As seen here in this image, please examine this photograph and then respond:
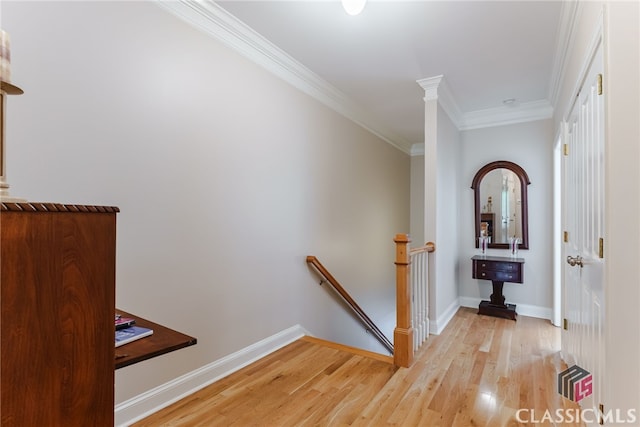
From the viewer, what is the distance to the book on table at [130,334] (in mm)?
941

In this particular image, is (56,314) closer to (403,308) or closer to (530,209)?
(403,308)

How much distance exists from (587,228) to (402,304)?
51.2 inches

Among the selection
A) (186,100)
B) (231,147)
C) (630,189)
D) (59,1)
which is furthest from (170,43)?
(630,189)

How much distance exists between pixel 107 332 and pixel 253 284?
1.83 m

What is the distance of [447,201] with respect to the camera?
3.72m

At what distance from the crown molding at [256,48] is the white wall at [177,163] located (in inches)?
2.9

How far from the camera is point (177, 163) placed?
2037 millimetres

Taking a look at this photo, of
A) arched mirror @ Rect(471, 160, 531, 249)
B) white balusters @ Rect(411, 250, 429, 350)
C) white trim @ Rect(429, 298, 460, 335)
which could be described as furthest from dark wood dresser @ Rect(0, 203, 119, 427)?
arched mirror @ Rect(471, 160, 531, 249)

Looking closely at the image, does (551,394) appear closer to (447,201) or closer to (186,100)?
(447,201)

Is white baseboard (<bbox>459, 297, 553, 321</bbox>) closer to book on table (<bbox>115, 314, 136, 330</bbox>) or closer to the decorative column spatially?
book on table (<bbox>115, 314, 136, 330</bbox>)

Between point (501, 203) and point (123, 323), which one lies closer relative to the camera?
point (123, 323)
